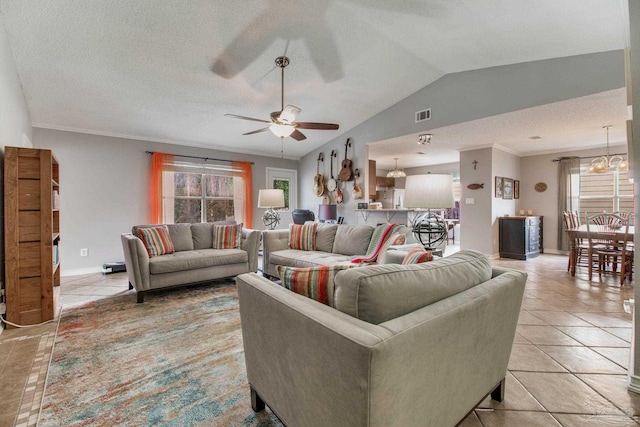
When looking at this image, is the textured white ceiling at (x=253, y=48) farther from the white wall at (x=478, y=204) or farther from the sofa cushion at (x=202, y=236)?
the sofa cushion at (x=202, y=236)

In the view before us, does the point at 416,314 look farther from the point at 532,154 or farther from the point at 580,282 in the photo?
the point at 532,154

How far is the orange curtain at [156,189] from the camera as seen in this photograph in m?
5.28

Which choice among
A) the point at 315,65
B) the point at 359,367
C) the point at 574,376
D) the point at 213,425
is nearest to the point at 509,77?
the point at 315,65

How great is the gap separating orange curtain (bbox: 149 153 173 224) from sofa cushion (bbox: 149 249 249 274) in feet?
6.11

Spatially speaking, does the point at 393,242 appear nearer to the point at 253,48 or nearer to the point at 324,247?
the point at 324,247

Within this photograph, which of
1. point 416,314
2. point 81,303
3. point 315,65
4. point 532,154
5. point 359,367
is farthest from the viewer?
point 532,154

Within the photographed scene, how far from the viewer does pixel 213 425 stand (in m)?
1.37

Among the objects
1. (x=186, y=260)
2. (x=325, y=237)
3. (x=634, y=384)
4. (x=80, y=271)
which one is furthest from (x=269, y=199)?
(x=634, y=384)

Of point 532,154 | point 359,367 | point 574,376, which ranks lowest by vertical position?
point 574,376

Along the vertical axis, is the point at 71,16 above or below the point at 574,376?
above

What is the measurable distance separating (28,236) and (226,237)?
6.47 feet

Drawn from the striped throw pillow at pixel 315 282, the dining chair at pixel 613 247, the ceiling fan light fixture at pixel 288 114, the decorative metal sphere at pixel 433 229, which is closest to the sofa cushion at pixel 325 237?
the decorative metal sphere at pixel 433 229

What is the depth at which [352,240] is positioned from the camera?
3.63m

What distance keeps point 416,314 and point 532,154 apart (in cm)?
727
